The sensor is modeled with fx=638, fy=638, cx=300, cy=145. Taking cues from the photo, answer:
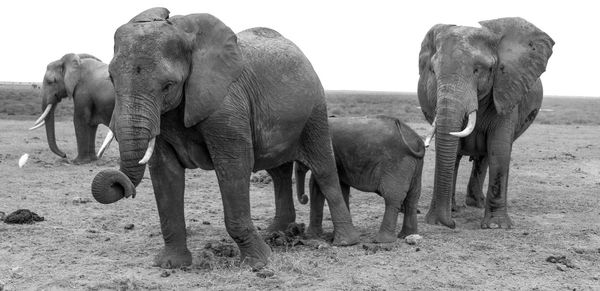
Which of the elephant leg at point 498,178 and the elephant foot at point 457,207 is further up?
the elephant leg at point 498,178

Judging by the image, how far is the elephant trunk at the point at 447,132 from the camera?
6973 mm

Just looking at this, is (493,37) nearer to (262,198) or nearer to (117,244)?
(262,198)

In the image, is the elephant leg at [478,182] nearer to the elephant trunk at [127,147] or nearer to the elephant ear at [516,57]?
the elephant ear at [516,57]

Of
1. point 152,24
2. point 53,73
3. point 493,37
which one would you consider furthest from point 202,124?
Result: point 53,73

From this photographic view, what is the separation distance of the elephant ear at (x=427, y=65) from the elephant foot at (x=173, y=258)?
3.70 meters

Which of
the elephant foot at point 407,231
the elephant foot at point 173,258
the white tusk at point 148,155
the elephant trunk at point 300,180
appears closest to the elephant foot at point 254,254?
the elephant foot at point 173,258

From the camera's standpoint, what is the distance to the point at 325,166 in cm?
638

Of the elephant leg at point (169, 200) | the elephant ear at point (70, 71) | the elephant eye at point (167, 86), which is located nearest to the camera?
the elephant eye at point (167, 86)

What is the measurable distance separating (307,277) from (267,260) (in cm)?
45

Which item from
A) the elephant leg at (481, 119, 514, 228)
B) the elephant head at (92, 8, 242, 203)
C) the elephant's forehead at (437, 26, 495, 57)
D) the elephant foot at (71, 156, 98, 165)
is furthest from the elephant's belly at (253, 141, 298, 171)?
the elephant foot at (71, 156, 98, 165)

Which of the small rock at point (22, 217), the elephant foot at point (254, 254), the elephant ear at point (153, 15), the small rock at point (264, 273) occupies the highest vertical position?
the elephant ear at point (153, 15)

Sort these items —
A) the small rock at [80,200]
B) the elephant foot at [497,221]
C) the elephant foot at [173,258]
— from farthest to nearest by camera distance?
the small rock at [80,200] < the elephant foot at [497,221] < the elephant foot at [173,258]

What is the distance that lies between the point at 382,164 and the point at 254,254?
5.75 feet

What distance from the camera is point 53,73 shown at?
13141mm
